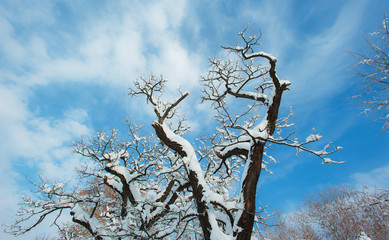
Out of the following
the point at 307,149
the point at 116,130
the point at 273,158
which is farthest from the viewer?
the point at 116,130

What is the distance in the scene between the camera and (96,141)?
987cm

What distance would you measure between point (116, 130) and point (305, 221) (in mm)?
21638

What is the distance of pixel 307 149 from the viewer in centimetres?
432

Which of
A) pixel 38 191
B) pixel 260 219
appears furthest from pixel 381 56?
pixel 38 191

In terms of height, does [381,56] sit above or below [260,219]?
above

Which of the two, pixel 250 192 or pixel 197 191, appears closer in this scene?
pixel 250 192

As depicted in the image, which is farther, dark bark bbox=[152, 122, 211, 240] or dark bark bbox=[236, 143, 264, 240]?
dark bark bbox=[152, 122, 211, 240]

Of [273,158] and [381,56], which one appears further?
[273,158]

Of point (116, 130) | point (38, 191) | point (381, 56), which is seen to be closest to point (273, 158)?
point (381, 56)

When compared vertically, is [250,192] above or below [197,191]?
below

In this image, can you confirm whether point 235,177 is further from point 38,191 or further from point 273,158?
point 38,191

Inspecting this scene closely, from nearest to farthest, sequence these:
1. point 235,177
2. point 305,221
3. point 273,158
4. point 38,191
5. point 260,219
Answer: point 260,219 < point 273,158 < point 38,191 < point 235,177 < point 305,221

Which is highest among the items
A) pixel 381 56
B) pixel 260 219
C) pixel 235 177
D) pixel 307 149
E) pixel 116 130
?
pixel 116 130

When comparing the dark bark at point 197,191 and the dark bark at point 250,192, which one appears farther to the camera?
the dark bark at point 197,191
